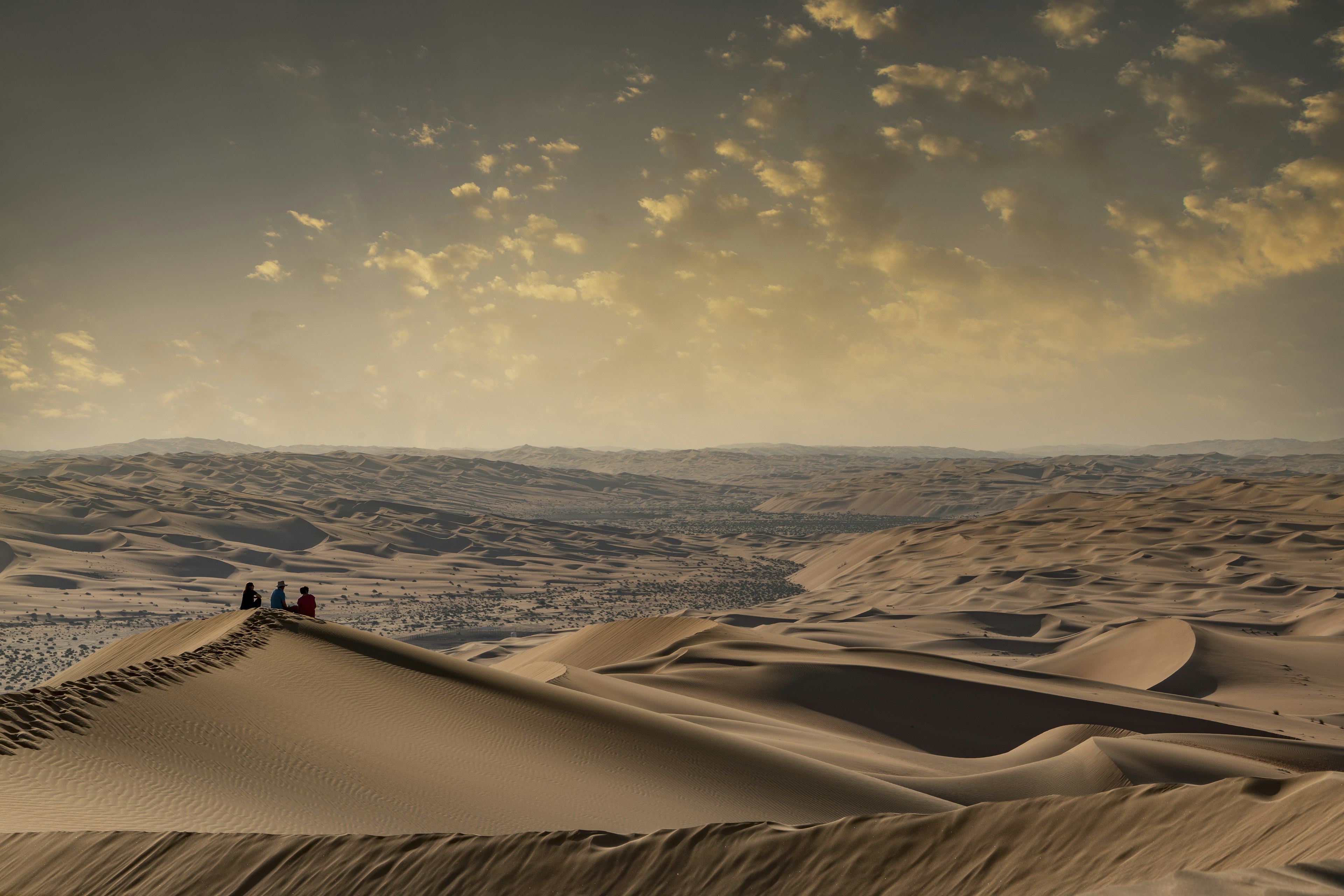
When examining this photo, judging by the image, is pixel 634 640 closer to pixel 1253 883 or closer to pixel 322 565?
pixel 1253 883

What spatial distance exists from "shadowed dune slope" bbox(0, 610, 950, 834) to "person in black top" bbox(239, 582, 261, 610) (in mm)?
1073

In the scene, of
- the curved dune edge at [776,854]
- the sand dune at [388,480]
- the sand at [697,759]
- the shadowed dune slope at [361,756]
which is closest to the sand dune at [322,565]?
the sand dune at [388,480]

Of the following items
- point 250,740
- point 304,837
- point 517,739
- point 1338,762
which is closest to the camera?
point 304,837

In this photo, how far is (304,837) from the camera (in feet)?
15.5

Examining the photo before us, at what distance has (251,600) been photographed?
12.8 metres

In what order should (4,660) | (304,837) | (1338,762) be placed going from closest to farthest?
(304,837), (1338,762), (4,660)

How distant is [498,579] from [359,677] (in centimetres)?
4213

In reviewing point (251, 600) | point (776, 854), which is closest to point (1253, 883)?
point (776, 854)

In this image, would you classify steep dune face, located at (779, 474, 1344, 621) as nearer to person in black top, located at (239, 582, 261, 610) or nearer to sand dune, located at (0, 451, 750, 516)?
person in black top, located at (239, 582, 261, 610)

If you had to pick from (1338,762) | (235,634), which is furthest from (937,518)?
(235,634)

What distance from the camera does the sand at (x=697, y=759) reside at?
3979 mm

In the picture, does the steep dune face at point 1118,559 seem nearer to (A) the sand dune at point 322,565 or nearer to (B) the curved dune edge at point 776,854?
(A) the sand dune at point 322,565

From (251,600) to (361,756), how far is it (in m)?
6.65

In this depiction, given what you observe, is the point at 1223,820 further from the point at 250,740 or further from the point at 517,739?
the point at 250,740
